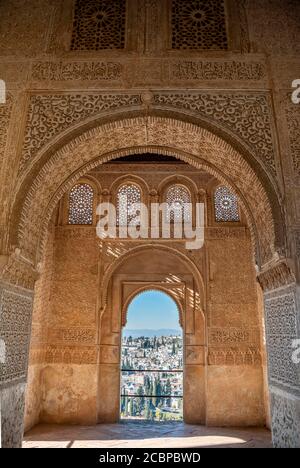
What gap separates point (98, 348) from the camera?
889 cm

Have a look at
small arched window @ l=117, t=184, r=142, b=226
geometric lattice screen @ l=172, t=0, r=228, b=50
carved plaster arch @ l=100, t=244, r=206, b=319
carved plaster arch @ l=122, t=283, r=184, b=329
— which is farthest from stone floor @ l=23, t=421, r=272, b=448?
geometric lattice screen @ l=172, t=0, r=228, b=50

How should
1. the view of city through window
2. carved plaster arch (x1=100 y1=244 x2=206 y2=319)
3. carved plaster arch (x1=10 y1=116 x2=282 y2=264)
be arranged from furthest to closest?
the view of city through window
carved plaster arch (x1=100 y1=244 x2=206 y2=319)
carved plaster arch (x1=10 y1=116 x2=282 y2=264)

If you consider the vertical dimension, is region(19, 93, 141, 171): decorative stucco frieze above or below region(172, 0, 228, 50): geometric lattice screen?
below

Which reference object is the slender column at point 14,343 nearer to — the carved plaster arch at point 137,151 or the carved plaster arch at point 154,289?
the carved plaster arch at point 137,151

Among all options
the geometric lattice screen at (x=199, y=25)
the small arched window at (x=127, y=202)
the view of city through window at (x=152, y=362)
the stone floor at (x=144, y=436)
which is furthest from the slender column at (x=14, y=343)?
the view of city through window at (x=152, y=362)

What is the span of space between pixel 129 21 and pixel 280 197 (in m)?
3.31

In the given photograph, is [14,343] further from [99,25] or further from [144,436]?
[99,25]

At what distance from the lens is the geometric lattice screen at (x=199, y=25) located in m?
5.32

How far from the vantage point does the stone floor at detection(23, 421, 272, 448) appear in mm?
6750

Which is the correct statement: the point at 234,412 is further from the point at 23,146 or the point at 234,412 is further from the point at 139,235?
the point at 23,146

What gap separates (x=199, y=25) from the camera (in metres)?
5.52

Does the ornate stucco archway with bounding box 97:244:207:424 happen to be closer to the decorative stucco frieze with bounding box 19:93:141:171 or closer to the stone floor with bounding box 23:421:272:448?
the stone floor with bounding box 23:421:272:448

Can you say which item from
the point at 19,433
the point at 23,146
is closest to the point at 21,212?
the point at 23,146

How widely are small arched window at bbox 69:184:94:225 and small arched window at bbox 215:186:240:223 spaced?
308 cm
